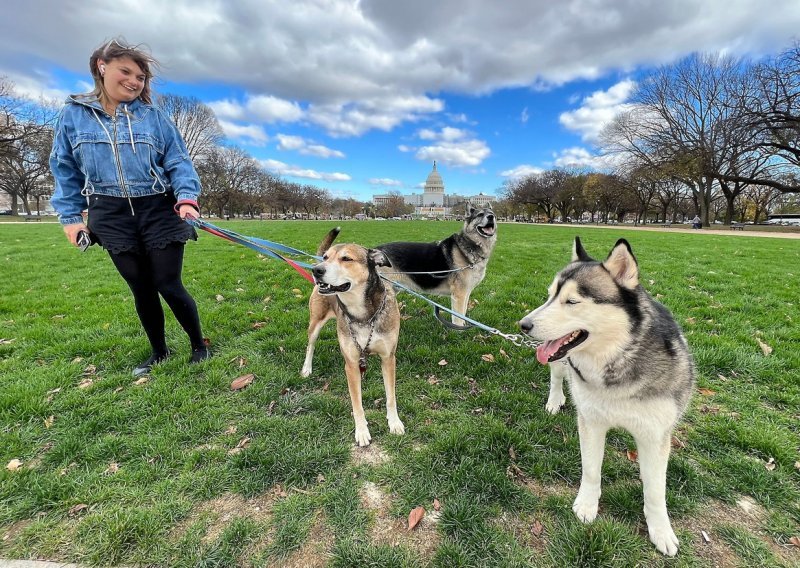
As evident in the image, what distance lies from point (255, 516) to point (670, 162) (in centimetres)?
4324

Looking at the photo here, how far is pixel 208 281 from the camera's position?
738cm

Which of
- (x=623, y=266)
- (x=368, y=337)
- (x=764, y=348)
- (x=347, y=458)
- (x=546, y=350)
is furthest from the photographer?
(x=764, y=348)

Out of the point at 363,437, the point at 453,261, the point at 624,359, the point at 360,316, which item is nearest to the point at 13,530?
the point at 363,437

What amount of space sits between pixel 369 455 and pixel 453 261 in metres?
3.66

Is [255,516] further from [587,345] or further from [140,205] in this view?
[140,205]

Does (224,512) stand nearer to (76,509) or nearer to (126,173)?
(76,509)

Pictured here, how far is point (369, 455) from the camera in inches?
108

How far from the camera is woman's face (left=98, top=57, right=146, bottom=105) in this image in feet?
9.70

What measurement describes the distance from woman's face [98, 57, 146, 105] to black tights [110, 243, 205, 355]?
4.52 ft

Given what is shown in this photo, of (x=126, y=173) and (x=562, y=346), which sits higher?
(x=126, y=173)

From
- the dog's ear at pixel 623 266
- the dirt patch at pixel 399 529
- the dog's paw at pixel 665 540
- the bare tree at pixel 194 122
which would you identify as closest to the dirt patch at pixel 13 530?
the dirt patch at pixel 399 529

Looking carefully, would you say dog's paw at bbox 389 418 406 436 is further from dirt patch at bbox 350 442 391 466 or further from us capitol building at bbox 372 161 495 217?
us capitol building at bbox 372 161 495 217

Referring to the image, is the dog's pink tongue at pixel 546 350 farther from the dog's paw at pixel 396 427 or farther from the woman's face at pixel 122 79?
the woman's face at pixel 122 79

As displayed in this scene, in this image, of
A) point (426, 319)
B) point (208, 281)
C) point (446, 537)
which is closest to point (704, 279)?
point (426, 319)
